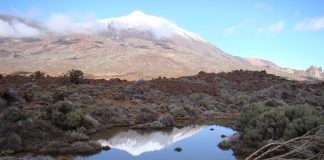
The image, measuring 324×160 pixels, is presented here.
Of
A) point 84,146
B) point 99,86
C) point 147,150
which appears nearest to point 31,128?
point 84,146

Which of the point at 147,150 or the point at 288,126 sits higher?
the point at 288,126

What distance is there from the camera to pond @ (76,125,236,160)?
16.7 metres

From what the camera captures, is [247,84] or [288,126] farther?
[247,84]

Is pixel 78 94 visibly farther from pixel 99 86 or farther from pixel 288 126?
pixel 288 126

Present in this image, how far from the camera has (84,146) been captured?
17.4m

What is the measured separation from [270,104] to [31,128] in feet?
43.6

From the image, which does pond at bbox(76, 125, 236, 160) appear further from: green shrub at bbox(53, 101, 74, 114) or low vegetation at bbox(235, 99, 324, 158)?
green shrub at bbox(53, 101, 74, 114)

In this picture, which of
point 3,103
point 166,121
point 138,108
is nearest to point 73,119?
point 3,103

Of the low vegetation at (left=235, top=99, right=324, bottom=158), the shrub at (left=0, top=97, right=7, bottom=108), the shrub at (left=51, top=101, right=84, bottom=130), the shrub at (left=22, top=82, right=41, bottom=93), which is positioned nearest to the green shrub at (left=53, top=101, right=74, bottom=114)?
the shrub at (left=51, top=101, right=84, bottom=130)

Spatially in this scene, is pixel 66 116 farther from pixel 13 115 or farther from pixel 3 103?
pixel 3 103

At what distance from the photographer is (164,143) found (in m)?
19.5

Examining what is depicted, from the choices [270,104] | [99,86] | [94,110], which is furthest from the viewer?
→ [99,86]

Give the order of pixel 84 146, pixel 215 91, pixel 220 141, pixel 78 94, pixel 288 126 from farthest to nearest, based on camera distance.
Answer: pixel 215 91 → pixel 78 94 → pixel 220 141 → pixel 84 146 → pixel 288 126

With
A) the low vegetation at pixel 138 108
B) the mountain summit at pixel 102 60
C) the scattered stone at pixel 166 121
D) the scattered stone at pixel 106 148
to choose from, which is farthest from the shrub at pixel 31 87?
the mountain summit at pixel 102 60
